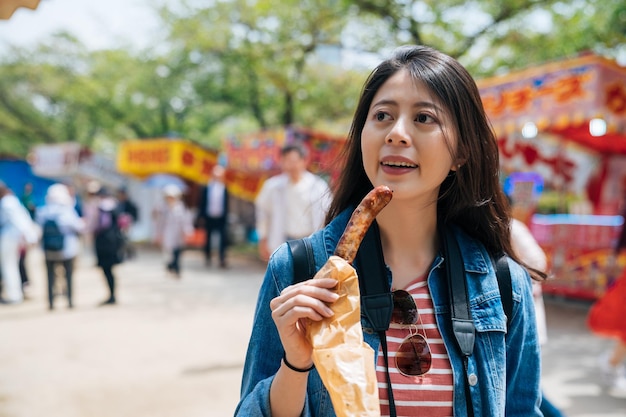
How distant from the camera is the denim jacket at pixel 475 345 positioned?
4.11ft

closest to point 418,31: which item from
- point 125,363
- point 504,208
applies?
point 125,363

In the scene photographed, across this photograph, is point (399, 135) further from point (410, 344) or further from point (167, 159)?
point (167, 159)

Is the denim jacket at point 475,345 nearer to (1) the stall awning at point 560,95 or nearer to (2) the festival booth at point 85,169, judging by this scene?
(1) the stall awning at point 560,95

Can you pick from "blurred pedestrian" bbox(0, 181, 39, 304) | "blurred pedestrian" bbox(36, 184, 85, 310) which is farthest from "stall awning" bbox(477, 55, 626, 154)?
"blurred pedestrian" bbox(0, 181, 39, 304)

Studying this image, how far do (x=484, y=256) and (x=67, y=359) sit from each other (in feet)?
16.3

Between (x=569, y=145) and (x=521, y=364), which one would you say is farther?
(x=569, y=145)

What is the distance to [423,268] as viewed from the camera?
56.3 inches

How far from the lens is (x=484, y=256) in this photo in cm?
144

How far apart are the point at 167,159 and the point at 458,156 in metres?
14.7

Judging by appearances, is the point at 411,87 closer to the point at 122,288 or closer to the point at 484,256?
the point at 484,256

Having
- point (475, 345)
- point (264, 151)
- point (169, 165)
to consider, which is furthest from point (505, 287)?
point (169, 165)

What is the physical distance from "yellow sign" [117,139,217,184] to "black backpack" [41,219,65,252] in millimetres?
8054

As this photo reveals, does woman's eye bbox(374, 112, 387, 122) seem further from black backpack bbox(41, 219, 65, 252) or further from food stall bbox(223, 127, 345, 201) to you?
food stall bbox(223, 127, 345, 201)

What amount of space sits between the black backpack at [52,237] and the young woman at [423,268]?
261 inches
